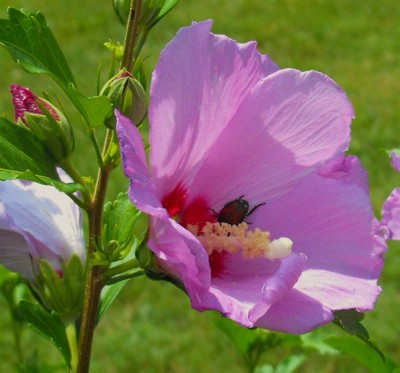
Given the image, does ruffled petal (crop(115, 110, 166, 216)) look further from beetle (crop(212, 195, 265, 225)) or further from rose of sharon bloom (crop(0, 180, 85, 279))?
rose of sharon bloom (crop(0, 180, 85, 279))

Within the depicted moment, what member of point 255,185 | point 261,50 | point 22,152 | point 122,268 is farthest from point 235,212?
point 261,50

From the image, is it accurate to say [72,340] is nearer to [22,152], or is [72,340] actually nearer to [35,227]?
[35,227]

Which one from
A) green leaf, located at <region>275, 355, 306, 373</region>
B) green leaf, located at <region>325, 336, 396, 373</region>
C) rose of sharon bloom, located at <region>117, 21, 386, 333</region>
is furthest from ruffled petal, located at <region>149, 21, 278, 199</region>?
green leaf, located at <region>275, 355, 306, 373</region>

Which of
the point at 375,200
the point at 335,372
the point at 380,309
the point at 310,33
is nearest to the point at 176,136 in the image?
the point at 335,372

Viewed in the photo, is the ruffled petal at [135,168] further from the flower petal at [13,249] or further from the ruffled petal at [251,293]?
the flower petal at [13,249]

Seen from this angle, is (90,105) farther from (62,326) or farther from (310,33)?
(310,33)

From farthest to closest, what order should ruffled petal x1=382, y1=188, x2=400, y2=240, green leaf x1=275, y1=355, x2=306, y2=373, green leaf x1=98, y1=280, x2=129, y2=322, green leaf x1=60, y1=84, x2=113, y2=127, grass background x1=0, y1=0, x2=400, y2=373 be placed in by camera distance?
grass background x1=0, y1=0, x2=400, y2=373 < green leaf x1=275, y1=355, x2=306, y2=373 < green leaf x1=98, y1=280, x2=129, y2=322 < ruffled petal x1=382, y1=188, x2=400, y2=240 < green leaf x1=60, y1=84, x2=113, y2=127
